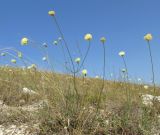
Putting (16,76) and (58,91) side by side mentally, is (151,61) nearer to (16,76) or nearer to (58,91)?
(58,91)

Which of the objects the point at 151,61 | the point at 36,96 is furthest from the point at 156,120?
the point at 36,96

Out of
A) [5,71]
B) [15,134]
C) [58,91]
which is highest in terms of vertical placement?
[5,71]

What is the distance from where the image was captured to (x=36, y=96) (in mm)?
6984

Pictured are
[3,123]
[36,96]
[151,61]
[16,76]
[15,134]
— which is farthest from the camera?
[16,76]

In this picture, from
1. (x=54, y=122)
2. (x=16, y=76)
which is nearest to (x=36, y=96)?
(x=16, y=76)

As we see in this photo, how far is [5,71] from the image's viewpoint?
854 centimetres

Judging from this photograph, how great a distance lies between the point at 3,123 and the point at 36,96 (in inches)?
67.3

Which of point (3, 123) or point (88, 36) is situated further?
point (3, 123)

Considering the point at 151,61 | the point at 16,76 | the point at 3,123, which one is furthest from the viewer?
the point at 16,76

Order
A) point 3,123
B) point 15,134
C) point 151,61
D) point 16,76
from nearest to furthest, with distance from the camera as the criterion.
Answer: point 151,61 < point 15,134 < point 3,123 < point 16,76

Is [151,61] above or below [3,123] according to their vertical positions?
above

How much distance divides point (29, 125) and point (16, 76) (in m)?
3.54

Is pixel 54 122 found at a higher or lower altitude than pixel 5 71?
lower

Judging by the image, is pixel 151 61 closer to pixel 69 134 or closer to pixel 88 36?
pixel 88 36
